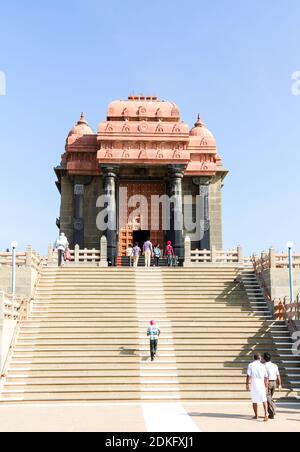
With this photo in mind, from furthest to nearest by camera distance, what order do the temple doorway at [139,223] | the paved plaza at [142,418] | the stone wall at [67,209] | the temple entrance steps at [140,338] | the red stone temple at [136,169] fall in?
the stone wall at [67,209]
the temple doorway at [139,223]
the red stone temple at [136,169]
the temple entrance steps at [140,338]
the paved plaza at [142,418]

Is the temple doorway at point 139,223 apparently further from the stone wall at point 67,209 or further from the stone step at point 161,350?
the stone step at point 161,350

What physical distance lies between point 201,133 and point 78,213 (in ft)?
27.9

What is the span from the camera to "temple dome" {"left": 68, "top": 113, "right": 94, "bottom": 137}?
3454cm

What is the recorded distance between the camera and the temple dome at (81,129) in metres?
34.5

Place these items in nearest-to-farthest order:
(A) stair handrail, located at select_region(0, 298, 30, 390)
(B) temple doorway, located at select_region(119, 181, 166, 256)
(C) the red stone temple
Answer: (A) stair handrail, located at select_region(0, 298, 30, 390)
(C) the red stone temple
(B) temple doorway, located at select_region(119, 181, 166, 256)

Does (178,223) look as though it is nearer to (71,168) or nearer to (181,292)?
(71,168)

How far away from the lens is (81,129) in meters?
34.8

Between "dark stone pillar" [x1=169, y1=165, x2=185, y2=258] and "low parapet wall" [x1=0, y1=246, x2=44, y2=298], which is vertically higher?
"dark stone pillar" [x1=169, y1=165, x2=185, y2=258]

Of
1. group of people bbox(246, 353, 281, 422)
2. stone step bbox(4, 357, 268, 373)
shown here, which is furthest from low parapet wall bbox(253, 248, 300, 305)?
group of people bbox(246, 353, 281, 422)

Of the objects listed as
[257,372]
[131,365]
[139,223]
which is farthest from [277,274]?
[139,223]

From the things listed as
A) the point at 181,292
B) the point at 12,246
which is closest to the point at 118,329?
the point at 181,292

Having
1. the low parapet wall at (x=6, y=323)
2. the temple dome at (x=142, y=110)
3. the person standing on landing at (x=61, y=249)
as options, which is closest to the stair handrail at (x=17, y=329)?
the low parapet wall at (x=6, y=323)

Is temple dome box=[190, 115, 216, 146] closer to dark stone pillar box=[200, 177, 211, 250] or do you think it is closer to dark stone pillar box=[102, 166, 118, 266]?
dark stone pillar box=[200, 177, 211, 250]
